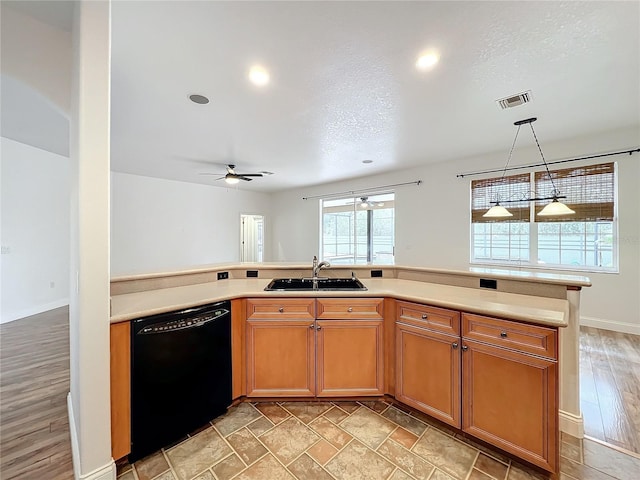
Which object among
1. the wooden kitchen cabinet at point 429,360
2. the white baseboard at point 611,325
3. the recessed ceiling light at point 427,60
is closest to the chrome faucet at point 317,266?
the wooden kitchen cabinet at point 429,360

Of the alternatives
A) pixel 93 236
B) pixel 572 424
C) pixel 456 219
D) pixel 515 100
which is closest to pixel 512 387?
pixel 572 424

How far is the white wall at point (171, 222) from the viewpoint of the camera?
19.3 ft

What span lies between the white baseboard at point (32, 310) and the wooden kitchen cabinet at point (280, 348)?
477 cm

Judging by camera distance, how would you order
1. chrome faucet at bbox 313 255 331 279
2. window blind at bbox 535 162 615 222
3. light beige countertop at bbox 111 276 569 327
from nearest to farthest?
light beige countertop at bbox 111 276 569 327 → chrome faucet at bbox 313 255 331 279 → window blind at bbox 535 162 615 222

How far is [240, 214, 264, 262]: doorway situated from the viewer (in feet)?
27.0

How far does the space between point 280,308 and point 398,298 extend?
3.09 feet

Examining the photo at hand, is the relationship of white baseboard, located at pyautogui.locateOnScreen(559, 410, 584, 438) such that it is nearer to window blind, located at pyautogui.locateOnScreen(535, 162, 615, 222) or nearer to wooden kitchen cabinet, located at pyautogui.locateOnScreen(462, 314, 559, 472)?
wooden kitchen cabinet, located at pyautogui.locateOnScreen(462, 314, 559, 472)

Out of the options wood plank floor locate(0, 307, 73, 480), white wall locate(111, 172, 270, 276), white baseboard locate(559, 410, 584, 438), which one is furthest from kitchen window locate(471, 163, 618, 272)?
white wall locate(111, 172, 270, 276)

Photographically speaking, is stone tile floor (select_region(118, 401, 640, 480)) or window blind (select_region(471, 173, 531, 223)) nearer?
stone tile floor (select_region(118, 401, 640, 480))

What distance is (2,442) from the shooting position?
176 centimetres

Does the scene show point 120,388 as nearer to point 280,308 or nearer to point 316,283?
point 280,308

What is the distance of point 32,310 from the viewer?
4523 mm

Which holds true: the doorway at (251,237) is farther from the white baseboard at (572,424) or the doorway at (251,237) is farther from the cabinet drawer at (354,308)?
the white baseboard at (572,424)

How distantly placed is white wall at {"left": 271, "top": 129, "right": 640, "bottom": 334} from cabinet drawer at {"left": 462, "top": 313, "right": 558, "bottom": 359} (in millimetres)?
985
